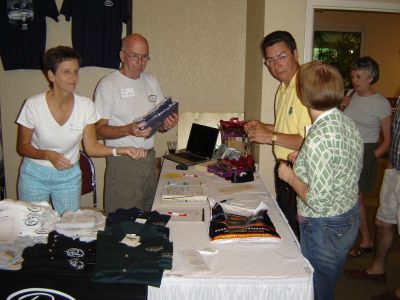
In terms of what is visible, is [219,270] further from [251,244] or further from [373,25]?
[373,25]

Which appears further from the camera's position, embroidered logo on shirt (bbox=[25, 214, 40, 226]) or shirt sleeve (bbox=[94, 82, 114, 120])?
shirt sleeve (bbox=[94, 82, 114, 120])

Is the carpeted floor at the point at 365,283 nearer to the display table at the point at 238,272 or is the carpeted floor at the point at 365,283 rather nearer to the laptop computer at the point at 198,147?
the display table at the point at 238,272

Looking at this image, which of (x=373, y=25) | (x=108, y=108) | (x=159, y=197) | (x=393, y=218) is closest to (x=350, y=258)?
(x=393, y=218)

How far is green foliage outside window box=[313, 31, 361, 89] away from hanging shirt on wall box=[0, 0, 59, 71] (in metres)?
5.37

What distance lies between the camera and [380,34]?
7258 mm

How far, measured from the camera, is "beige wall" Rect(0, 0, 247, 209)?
3.83 m

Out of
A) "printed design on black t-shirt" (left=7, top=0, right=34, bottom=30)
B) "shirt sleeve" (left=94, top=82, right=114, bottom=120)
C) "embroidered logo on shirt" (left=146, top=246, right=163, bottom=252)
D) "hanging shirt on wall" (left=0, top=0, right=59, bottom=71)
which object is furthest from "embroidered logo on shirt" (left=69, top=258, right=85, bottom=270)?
"printed design on black t-shirt" (left=7, top=0, right=34, bottom=30)

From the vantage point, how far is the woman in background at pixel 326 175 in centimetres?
148

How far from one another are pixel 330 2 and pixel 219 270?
2646mm

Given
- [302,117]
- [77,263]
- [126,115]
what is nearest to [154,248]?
[77,263]

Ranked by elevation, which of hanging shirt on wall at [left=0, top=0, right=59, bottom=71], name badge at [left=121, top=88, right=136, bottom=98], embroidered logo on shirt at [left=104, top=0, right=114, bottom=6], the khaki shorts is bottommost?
the khaki shorts

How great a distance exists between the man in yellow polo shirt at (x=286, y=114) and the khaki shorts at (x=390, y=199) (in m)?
0.79

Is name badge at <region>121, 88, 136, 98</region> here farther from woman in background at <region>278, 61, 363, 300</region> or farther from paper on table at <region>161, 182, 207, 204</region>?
woman in background at <region>278, 61, 363, 300</region>

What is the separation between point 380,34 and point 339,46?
0.89 m
